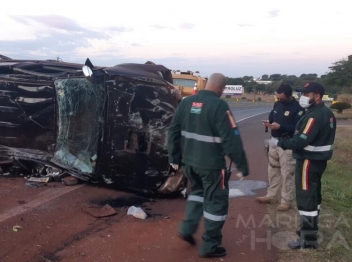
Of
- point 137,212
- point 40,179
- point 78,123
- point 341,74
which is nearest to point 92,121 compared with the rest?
point 78,123

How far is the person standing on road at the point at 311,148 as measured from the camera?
194 inches

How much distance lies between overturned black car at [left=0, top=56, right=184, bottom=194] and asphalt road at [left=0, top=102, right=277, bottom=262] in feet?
1.21

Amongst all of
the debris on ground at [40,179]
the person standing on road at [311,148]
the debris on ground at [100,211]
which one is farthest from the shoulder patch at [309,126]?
the debris on ground at [40,179]

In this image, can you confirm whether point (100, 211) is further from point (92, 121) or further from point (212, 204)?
point (212, 204)

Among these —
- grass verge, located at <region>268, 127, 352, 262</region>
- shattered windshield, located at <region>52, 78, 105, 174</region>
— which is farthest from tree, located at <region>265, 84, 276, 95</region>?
shattered windshield, located at <region>52, 78, 105, 174</region>

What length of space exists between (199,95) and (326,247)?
2.15 m

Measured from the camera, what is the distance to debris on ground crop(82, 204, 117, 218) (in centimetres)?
602

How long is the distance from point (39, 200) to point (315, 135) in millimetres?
3784

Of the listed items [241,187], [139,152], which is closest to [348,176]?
[241,187]

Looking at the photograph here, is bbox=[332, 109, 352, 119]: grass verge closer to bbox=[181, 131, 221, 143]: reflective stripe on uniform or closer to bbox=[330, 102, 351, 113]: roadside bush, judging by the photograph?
bbox=[330, 102, 351, 113]: roadside bush

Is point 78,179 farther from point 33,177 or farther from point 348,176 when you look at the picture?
point 348,176

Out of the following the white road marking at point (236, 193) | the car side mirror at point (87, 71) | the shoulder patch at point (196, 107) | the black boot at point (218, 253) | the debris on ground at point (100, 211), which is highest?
the car side mirror at point (87, 71)

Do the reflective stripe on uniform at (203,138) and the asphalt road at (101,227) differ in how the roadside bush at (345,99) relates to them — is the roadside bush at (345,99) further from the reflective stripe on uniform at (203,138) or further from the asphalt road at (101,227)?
the reflective stripe on uniform at (203,138)

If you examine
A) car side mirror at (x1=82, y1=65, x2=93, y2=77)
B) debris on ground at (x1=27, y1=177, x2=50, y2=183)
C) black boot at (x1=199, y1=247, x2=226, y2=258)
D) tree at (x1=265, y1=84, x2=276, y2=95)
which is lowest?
tree at (x1=265, y1=84, x2=276, y2=95)
